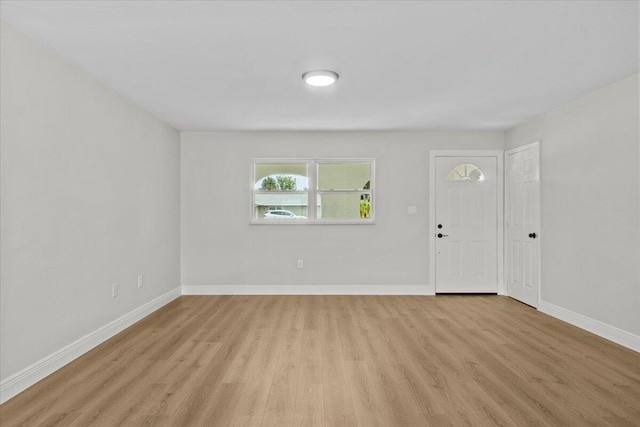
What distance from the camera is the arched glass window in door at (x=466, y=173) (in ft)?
17.0

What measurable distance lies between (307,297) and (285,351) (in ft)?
6.50

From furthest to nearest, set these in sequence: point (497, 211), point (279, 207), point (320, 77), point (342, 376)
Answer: point (279, 207) → point (497, 211) → point (320, 77) → point (342, 376)

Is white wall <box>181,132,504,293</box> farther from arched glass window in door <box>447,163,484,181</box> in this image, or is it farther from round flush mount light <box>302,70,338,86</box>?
round flush mount light <box>302,70,338,86</box>

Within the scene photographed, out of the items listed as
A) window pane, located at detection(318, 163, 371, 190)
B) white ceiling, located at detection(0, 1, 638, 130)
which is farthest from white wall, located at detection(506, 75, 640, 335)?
window pane, located at detection(318, 163, 371, 190)

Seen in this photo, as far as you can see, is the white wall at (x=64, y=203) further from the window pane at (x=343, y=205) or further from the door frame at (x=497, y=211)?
the door frame at (x=497, y=211)

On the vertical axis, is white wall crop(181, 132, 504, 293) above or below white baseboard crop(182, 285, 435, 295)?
above

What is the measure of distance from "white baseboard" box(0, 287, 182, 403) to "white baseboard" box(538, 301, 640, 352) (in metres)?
4.86

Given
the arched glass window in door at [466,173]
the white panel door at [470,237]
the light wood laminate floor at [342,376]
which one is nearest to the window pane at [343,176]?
the white panel door at [470,237]

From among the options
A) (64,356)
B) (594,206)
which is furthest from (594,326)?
(64,356)

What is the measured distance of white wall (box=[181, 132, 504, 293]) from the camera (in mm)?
5180

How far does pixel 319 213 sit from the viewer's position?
17.3 feet

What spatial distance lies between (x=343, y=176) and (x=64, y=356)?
154 inches

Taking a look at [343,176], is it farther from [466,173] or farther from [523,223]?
[523,223]

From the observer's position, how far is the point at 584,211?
3611 millimetres
